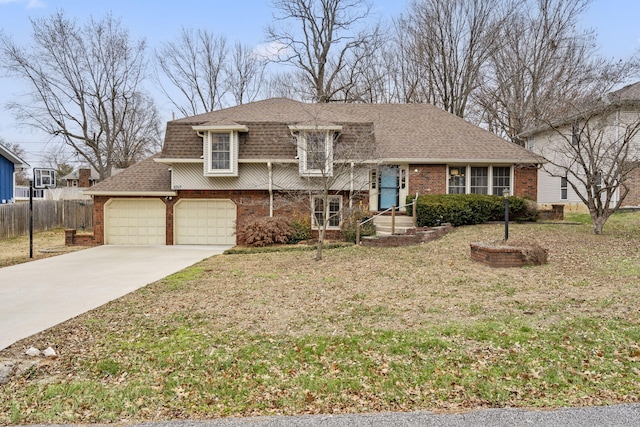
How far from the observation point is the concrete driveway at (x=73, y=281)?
662cm

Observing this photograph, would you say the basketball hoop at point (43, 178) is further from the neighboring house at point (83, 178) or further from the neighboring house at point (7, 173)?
the neighboring house at point (83, 178)

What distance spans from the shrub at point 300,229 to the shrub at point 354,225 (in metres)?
1.37

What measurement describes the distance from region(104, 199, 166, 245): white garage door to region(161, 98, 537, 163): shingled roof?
2394 mm

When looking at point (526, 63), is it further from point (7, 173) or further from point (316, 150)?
point (7, 173)

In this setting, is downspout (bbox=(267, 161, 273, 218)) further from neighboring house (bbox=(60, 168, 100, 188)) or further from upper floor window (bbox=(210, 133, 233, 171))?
neighboring house (bbox=(60, 168, 100, 188))

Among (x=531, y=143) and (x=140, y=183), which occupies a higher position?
(x=531, y=143)

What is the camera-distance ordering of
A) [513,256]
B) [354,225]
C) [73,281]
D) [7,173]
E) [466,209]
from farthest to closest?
[7,173] → [466,209] → [354,225] → [73,281] → [513,256]

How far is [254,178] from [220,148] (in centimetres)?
172

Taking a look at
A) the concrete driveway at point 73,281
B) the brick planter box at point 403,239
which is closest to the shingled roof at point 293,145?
the brick planter box at point 403,239

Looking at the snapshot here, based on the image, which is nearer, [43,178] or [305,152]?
[43,178]

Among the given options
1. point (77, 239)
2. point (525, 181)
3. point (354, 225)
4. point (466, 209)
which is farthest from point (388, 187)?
point (77, 239)

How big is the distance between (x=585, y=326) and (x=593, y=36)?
76.9ft

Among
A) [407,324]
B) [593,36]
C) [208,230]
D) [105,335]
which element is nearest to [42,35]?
[208,230]

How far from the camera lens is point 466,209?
49.4 feet
